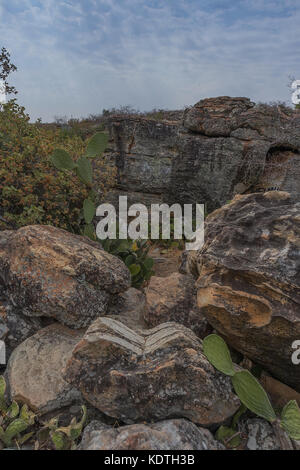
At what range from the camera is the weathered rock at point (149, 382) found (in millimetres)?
2238

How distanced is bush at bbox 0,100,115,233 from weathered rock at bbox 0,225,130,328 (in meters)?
1.25

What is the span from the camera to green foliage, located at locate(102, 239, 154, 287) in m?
4.81

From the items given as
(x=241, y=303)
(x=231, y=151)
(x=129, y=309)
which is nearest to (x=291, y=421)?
(x=241, y=303)

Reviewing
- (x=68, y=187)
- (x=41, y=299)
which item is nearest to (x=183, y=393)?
(x=41, y=299)

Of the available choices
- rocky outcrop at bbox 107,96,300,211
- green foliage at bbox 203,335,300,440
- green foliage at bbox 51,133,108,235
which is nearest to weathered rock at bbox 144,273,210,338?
green foliage at bbox 203,335,300,440

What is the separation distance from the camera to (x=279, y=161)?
8.22 metres

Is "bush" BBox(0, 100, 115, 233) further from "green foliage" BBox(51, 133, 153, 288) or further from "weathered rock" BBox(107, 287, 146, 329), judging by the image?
"weathered rock" BBox(107, 287, 146, 329)

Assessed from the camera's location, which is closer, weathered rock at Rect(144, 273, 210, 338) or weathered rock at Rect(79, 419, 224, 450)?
weathered rock at Rect(79, 419, 224, 450)

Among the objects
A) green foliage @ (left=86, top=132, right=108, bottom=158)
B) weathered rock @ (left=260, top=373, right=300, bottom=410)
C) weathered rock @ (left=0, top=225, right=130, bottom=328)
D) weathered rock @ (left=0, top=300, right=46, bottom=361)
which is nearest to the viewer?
weathered rock @ (left=260, top=373, right=300, bottom=410)

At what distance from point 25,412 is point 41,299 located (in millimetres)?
920

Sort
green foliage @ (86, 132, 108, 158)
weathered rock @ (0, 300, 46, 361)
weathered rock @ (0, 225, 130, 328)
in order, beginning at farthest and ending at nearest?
Answer: 1. green foliage @ (86, 132, 108, 158)
2. weathered rock @ (0, 300, 46, 361)
3. weathered rock @ (0, 225, 130, 328)

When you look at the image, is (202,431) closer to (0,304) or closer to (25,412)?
(25,412)

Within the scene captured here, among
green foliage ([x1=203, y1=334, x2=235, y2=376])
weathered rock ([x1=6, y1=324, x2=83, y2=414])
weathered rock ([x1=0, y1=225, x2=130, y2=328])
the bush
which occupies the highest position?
the bush

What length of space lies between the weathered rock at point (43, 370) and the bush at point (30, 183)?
1942 mm
